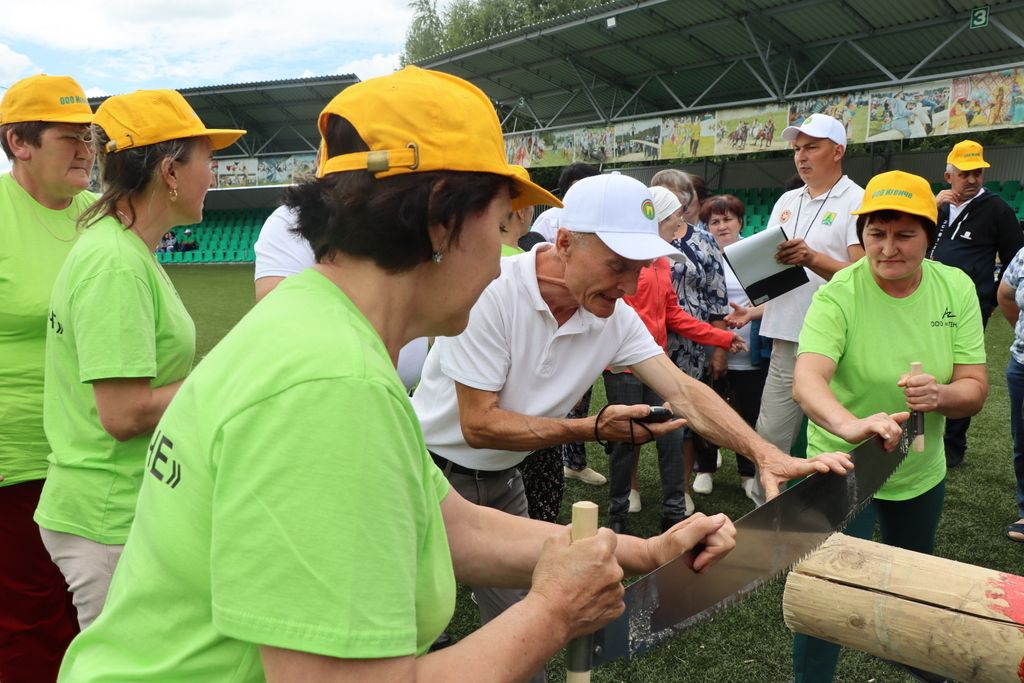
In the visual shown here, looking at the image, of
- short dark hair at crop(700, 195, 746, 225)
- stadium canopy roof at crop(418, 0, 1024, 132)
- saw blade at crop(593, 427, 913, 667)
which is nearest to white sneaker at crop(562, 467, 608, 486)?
short dark hair at crop(700, 195, 746, 225)

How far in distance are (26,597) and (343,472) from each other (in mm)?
2651

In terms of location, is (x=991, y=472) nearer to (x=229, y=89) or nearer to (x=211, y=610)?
(x=211, y=610)

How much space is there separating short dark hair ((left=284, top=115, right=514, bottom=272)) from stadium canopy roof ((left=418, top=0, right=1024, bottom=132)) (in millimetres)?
16007

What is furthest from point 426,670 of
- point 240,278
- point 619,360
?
point 240,278

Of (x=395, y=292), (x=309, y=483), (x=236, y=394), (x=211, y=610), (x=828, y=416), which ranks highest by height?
(x=395, y=292)

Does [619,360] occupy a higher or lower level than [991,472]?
higher

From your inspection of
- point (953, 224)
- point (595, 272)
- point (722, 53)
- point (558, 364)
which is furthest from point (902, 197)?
point (722, 53)

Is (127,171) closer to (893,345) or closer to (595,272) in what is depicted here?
(595,272)

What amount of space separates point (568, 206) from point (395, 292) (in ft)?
5.63

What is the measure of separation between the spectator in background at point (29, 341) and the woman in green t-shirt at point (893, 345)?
9.73ft

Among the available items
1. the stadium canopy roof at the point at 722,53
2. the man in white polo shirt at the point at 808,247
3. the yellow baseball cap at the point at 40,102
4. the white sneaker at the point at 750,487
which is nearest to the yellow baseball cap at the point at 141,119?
the yellow baseball cap at the point at 40,102

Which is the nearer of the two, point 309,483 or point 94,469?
point 309,483

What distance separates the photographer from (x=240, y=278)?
2705 centimetres

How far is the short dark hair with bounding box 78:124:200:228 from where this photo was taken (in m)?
2.51
